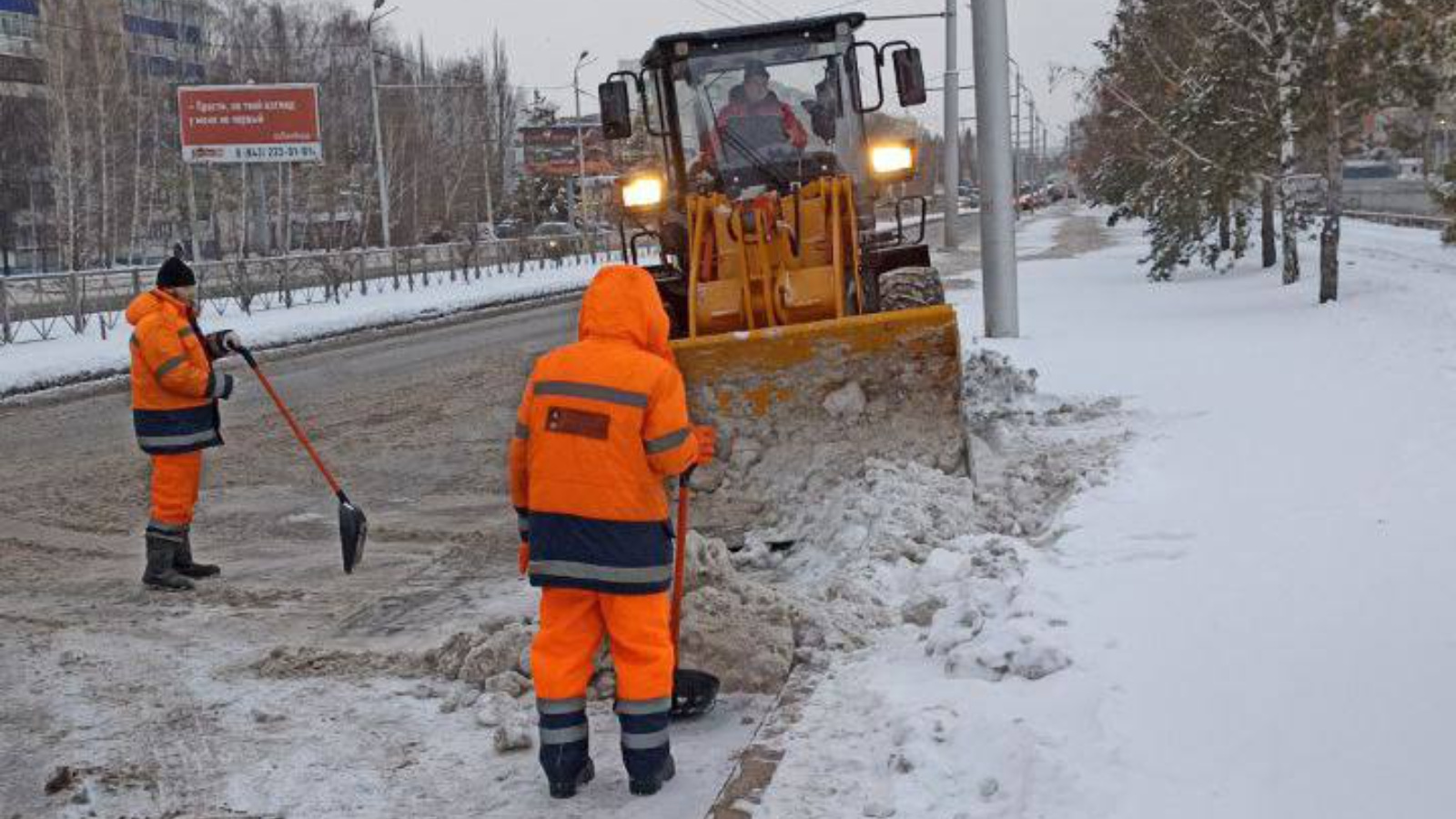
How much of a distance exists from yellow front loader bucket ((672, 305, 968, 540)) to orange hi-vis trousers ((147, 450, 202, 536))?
2571 mm

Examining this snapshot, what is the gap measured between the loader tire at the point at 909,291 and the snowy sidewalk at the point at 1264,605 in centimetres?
157

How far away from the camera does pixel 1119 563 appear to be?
18.3ft

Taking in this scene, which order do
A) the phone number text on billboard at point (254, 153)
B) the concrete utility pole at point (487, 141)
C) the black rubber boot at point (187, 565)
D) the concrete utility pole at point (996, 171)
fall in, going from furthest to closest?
1. the concrete utility pole at point (487, 141)
2. the phone number text on billboard at point (254, 153)
3. the concrete utility pole at point (996, 171)
4. the black rubber boot at point (187, 565)

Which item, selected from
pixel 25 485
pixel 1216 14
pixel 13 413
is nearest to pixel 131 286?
pixel 13 413

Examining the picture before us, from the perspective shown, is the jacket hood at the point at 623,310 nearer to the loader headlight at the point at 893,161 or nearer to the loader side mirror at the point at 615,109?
the loader side mirror at the point at 615,109

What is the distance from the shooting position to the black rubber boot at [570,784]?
4.20 metres

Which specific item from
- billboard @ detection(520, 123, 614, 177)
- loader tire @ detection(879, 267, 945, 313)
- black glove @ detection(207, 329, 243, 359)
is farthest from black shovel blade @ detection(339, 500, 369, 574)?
billboard @ detection(520, 123, 614, 177)

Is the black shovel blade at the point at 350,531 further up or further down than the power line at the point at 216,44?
further down

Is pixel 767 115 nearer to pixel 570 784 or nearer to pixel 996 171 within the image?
pixel 996 171

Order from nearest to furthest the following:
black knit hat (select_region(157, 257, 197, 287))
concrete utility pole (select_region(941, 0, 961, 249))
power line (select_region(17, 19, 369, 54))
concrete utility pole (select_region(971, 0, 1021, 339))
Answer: black knit hat (select_region(157, 257, 197, 287)), concrete utility pole (select_region(971, 0, 1021, 339)), concrete utility pole (select_region(941, 0, 961, 249)), power line (select_region(17, 19, 369, 54))

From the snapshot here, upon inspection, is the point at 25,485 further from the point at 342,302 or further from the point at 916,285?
the point at 342,302

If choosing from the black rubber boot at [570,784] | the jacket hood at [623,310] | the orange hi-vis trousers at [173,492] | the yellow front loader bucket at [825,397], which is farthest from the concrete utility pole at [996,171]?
the black rubber boot at [570,784]

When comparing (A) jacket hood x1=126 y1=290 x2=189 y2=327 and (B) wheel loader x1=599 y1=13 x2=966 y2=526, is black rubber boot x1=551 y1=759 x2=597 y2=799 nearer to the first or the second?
(B) wheel loader x1=599 y1=13 x2=966 y2=526

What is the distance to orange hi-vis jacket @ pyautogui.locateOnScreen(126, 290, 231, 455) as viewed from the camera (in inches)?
265
